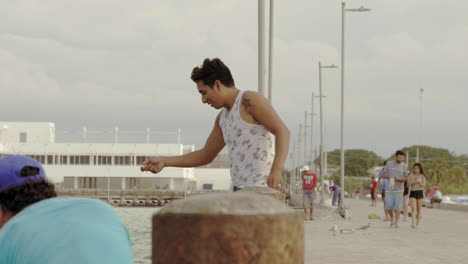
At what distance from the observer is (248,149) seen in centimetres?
541

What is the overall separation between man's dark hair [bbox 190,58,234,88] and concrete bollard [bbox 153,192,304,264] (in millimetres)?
3206

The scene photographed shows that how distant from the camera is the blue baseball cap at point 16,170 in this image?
9.20ft

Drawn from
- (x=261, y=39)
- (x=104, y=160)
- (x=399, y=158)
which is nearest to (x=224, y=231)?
(x=399, y=158)

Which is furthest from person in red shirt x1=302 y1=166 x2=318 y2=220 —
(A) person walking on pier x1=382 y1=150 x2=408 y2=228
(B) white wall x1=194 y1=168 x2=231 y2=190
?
(B) white wall x1=194 y1=168 x2=231 y2=190

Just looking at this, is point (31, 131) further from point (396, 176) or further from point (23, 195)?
point (23, 195)

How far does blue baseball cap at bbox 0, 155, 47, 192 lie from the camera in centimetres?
280

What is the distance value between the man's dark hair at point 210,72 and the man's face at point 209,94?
0.02 meters

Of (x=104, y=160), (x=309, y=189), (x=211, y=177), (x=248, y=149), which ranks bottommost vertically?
(x=211, y=177)

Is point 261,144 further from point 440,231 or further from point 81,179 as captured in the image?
point 81,179

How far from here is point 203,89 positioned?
5.15 metres

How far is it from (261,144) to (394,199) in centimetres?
1372

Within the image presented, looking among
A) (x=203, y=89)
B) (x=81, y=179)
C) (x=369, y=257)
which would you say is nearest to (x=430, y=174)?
(x=81, y=179)

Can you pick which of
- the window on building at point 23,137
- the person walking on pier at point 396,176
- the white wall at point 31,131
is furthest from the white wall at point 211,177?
the person walking on pier at point 396,176

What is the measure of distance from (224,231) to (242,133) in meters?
Result: 3.53
